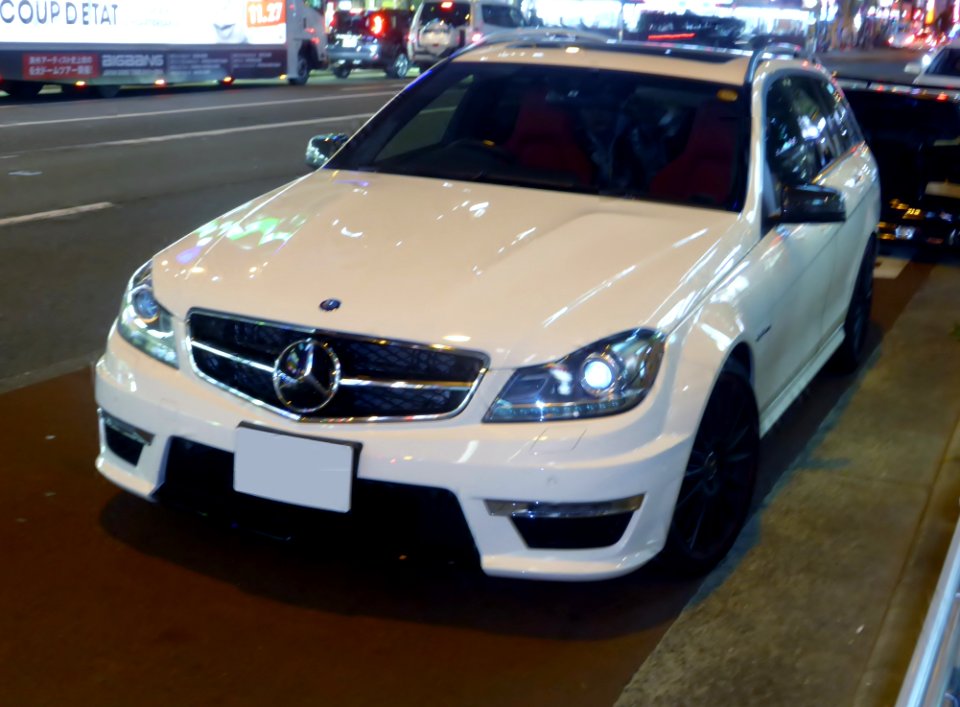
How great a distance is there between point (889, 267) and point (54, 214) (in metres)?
6.35

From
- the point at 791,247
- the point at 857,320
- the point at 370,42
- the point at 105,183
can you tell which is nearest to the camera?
the point at 791,247

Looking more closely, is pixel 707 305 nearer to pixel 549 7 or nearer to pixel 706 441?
pixel 706 441

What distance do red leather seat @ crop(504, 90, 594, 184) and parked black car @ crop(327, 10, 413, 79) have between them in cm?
2715

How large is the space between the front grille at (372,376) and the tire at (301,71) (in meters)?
25.1

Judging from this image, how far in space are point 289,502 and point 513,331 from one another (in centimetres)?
78

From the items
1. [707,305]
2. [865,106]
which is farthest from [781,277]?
[865,106]

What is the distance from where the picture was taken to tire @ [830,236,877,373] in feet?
21.3

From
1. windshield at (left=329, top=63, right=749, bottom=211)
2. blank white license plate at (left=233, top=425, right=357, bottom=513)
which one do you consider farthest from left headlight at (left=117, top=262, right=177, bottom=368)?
windshield at (left=329, top=63, right=749, bottom=211)

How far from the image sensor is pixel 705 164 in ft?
16.3

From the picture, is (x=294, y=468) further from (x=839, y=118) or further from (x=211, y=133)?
(x=211, y=133)

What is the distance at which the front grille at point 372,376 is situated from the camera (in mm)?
3646

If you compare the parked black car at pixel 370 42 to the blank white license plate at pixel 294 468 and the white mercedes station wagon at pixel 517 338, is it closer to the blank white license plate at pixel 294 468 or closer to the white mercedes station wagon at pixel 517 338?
the white mercedes station wagon at pixel 517 338

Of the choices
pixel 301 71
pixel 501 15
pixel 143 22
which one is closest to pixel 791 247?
pixel 143 22

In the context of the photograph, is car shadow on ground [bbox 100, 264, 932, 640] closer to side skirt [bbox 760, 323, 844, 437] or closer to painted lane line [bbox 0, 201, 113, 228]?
side skirt [bbox 760, 323, 844, 437]
